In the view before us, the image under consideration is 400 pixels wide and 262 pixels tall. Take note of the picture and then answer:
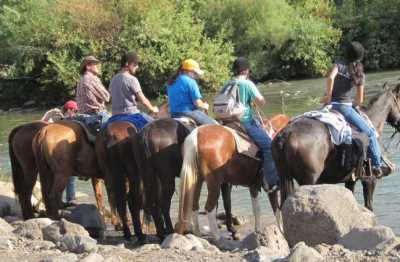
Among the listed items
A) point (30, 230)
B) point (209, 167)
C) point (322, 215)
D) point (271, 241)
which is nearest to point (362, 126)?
point (209, 167)

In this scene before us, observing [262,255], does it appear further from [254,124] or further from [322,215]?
[254,124]

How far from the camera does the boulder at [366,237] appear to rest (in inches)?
317

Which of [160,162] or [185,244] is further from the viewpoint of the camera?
[160,162]

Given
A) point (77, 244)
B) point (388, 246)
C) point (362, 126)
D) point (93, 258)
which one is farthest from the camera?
point (362, 126)

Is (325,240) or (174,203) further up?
(325,240)

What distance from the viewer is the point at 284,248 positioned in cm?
895

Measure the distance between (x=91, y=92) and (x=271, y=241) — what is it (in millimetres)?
5447

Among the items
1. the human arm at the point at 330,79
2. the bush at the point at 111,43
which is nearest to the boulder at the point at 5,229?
the human arm at the point at 330,79

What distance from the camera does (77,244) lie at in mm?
9562

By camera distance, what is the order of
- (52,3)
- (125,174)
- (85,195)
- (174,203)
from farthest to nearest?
(52,3) → (85,195) → (174,203) → (125,174)

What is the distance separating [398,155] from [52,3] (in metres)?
37.4

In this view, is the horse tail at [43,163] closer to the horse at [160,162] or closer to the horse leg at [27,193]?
the horse leg at [27,193]

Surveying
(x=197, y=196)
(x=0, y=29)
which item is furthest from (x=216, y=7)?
(x=197, y=196)

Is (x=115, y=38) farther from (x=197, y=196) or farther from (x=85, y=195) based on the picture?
(x=197, y=196)
